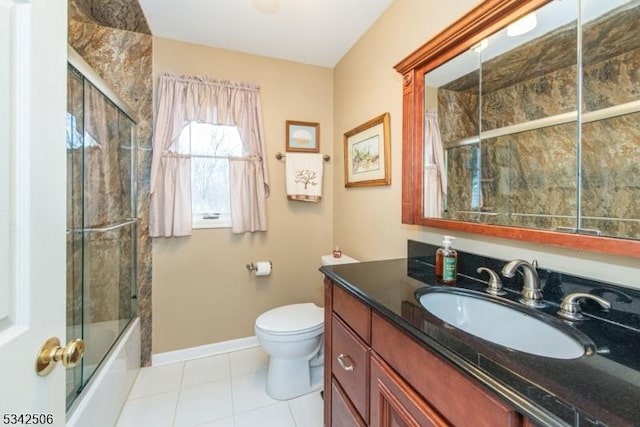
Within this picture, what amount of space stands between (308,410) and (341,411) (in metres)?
0.60

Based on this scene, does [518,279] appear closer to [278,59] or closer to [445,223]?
[445,223]

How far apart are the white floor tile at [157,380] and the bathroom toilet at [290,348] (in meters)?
0.66

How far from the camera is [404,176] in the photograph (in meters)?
1.50

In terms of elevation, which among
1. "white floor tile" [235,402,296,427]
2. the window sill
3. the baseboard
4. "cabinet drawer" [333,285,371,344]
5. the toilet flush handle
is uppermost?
the window sill

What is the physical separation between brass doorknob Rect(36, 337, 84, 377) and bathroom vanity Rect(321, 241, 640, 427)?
774 mm

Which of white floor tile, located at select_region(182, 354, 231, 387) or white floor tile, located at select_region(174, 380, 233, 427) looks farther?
white floor tile, located at select_region(182, 354, 231, 387)

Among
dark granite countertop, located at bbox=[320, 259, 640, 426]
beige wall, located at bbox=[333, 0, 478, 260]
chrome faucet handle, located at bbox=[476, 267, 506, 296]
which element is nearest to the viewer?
dark granite countertop, located at bbox=[320, 259, 640, 426]

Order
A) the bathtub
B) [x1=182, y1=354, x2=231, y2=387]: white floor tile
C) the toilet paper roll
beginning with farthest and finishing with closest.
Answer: the toilet paper roll, [x1=182, y1=354, x2=231, y2=387]: white floor tile, the bathtub

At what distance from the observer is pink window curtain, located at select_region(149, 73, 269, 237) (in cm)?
198

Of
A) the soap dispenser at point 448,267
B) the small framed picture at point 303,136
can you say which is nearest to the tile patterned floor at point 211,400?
the soap dispenser at point 448,267

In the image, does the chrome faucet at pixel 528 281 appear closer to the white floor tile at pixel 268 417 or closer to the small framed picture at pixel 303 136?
the white floor tile at pixel 268 417

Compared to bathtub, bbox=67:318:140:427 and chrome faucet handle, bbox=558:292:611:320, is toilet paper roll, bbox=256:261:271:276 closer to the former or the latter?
bathtub, bbox=67:318:140:427

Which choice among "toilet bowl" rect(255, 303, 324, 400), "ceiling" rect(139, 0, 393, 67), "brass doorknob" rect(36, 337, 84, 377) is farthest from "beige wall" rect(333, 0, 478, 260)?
"brass doorknob" rect(36, 337, 84, 377)

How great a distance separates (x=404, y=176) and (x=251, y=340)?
1.78 m
